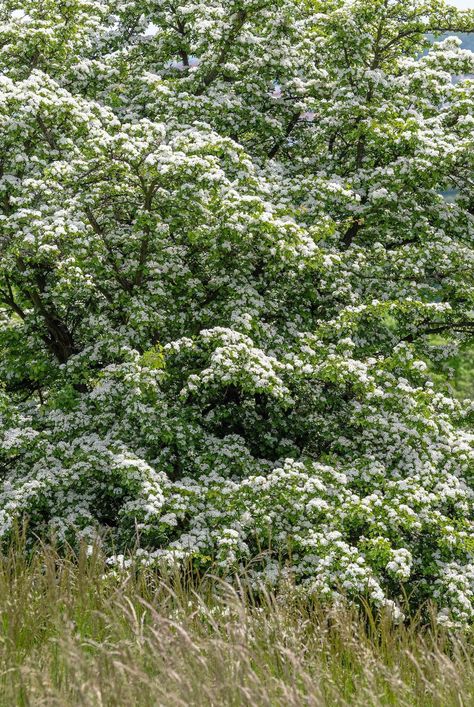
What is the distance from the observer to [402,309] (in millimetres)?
11602

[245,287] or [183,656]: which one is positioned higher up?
[183,656]

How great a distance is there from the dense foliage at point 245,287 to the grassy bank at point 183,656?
4.08 m

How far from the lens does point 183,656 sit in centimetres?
345

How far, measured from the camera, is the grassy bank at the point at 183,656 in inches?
127

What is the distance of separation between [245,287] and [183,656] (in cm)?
842

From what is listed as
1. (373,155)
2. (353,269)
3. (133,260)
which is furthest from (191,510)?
(373,155)

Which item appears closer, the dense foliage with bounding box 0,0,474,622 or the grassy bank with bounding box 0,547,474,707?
the grassy bank with bounding box 0,547,474,707

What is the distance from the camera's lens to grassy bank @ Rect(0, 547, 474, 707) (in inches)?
127

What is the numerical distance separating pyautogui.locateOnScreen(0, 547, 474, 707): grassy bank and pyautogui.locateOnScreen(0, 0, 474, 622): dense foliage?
408cm

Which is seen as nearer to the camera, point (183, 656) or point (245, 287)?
point (183, 656)

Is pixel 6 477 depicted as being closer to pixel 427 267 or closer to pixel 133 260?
pixel 133 260

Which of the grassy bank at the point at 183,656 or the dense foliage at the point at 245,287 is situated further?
the dense foliage at the point at 245,287

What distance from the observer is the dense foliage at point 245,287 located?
387 inches

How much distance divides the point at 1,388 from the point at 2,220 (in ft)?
11.7
